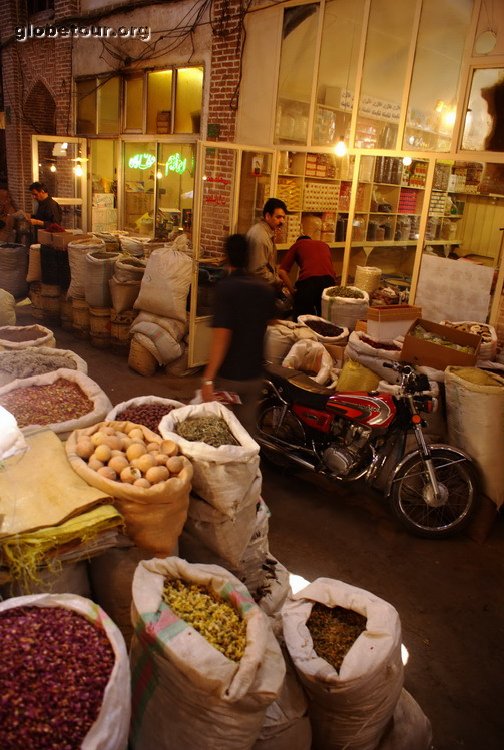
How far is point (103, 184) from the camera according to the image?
1187 cm

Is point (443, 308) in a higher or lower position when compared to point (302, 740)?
higher

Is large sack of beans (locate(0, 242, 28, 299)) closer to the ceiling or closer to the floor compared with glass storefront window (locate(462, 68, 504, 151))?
closer to the floor

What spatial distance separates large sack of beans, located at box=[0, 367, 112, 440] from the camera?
3078mm

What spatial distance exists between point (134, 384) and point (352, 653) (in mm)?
5096

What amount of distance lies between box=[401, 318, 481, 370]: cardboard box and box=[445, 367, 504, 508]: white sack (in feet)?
1.23

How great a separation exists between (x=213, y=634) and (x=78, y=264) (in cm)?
726

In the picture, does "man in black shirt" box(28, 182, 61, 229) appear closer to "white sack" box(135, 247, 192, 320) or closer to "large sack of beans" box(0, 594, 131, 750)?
"white sack" box(135, 247, 192, 320)

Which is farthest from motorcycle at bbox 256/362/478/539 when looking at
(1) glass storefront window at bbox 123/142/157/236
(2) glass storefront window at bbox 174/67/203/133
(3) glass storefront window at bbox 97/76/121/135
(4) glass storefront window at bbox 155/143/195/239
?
(3) glass storefront window at bbox 97/76/121/135

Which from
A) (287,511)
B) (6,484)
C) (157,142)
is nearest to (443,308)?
(287,511)

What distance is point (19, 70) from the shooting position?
1287cm

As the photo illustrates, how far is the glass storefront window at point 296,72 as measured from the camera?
723cm

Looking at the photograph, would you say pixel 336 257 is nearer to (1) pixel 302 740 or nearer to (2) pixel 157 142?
(2) pixel 157 142

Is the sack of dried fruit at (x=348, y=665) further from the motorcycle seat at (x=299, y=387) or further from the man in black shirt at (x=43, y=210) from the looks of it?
the man in black shirt at (x=43, y=210)

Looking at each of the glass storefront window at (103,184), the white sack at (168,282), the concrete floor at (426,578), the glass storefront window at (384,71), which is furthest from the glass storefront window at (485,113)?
the glass storefront window at (103,184)
